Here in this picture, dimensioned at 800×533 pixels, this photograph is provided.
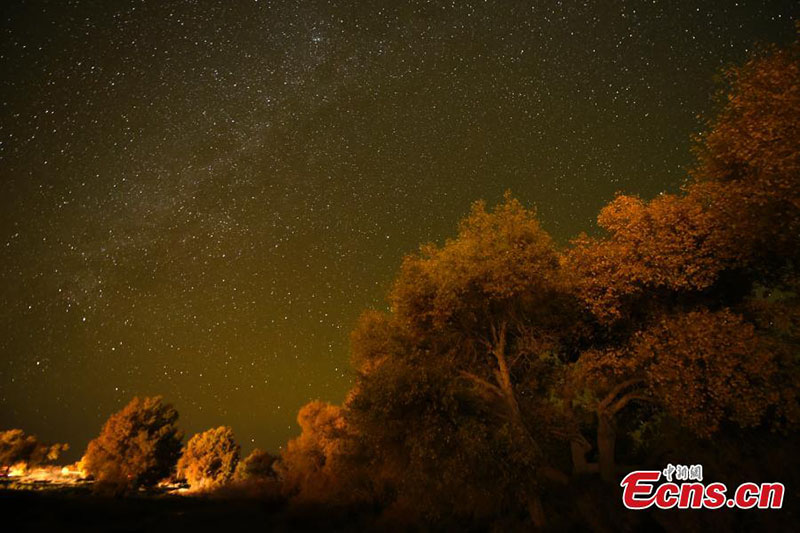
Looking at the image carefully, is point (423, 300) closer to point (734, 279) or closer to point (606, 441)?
point (606, 441)

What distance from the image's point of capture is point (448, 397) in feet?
47.6

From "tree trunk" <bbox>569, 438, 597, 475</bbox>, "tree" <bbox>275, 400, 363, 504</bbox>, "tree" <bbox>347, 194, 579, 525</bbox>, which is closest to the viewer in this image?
"tree" <bbox>347, 194, 579, 525</bbox>

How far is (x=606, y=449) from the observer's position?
16.1 metres

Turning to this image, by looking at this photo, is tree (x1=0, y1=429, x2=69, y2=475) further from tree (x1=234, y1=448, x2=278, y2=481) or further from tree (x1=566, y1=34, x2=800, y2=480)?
tree (x1=566, y1=34, x2=800, y2=480)

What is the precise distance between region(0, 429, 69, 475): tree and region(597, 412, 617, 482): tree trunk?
5339 inches

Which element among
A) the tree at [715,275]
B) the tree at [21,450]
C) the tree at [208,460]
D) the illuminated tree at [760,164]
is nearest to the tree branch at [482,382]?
the tree at [715,275]

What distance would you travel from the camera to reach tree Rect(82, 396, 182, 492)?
6239 cm

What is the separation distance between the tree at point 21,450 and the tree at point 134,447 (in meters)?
51.9

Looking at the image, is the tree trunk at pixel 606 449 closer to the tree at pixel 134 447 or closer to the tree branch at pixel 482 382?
the tree branch at pixel 482 382

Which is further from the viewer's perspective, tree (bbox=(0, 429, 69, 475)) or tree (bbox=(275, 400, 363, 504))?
tree (bbox=(0, 429, 69, 475))

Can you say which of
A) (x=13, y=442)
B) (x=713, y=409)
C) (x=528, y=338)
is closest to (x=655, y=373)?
(x=713, y=409)

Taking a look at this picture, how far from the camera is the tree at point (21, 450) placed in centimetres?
9538

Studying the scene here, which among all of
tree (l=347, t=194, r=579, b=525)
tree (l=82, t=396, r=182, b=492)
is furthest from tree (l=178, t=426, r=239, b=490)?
tree (l=347, t=194, r=579, b=525)

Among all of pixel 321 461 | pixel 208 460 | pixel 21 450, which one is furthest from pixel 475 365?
pixel 21 450
